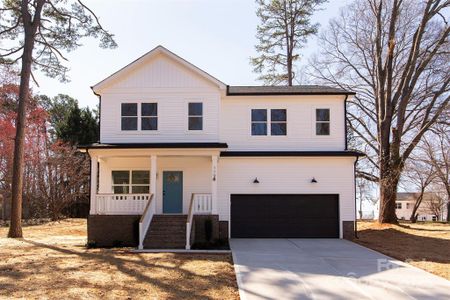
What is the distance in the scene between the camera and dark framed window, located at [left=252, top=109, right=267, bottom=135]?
20.6m

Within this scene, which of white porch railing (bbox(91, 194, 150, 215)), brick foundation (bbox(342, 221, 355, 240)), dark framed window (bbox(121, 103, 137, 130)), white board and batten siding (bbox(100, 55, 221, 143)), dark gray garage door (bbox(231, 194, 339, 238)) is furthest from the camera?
dark gray garage door (bbox(231, 194, 339, 238))

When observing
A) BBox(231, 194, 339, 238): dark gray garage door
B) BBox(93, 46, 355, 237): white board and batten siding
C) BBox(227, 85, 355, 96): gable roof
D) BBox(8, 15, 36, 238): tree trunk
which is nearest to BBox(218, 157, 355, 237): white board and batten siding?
BBox(93, 46, 355, 237): white board and batten siding

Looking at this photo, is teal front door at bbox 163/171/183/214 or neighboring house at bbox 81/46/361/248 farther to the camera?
teal front door at bbox 163/171/183/214

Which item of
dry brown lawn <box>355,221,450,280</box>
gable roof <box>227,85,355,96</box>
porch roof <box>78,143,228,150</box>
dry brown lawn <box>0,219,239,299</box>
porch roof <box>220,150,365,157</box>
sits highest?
gable roof <box>227,85,355,96</box>

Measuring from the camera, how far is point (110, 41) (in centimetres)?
2305

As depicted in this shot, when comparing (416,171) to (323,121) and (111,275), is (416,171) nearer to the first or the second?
(323,121)

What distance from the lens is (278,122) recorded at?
20.7 metres

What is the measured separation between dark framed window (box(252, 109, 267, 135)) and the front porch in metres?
2.59

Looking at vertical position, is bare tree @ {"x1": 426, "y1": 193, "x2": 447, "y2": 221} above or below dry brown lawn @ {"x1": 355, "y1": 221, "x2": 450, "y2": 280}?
below

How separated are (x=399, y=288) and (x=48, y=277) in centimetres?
769

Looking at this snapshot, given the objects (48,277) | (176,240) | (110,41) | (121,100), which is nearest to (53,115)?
(110,41)

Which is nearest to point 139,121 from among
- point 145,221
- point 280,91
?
point 145,221

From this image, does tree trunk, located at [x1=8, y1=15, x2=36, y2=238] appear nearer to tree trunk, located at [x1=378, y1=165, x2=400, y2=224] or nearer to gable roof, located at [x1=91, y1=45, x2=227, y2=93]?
gable roof, located at [x1=91, y1=45, x2=227, y2=93]

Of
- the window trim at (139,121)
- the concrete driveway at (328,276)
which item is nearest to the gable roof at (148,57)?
the window trim at (139,121)
